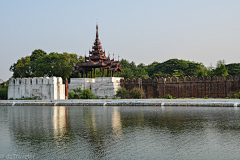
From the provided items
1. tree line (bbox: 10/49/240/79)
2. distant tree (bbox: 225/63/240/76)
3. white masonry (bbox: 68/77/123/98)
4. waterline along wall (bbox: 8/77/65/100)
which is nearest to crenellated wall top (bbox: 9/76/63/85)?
waterline along wall (bbox: 8/77/65/100)

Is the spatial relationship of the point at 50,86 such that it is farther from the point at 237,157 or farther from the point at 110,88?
the point at 237,157

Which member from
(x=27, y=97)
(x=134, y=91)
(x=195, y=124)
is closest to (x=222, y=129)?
(x=195, y=124)

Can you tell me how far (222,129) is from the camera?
40.5 feet

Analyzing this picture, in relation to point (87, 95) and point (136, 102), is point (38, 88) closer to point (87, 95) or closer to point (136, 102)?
point (87, 95)

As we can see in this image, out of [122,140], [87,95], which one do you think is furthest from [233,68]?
[122,140]

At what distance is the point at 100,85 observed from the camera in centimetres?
3472

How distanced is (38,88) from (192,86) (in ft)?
54.2

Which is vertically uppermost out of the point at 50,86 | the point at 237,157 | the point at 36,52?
the point at 36,52

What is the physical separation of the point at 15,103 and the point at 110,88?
1040 cm

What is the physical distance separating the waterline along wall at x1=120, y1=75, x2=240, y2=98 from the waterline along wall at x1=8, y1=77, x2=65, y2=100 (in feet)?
26.2

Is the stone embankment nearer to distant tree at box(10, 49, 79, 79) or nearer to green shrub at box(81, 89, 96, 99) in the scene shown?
green shrub at box(81, 89, 96, 99)

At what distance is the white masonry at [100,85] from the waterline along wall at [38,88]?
3.28 metres

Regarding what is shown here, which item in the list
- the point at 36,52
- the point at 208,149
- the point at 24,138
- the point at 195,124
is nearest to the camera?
the point at 208,149

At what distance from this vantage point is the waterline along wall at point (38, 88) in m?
31.1
